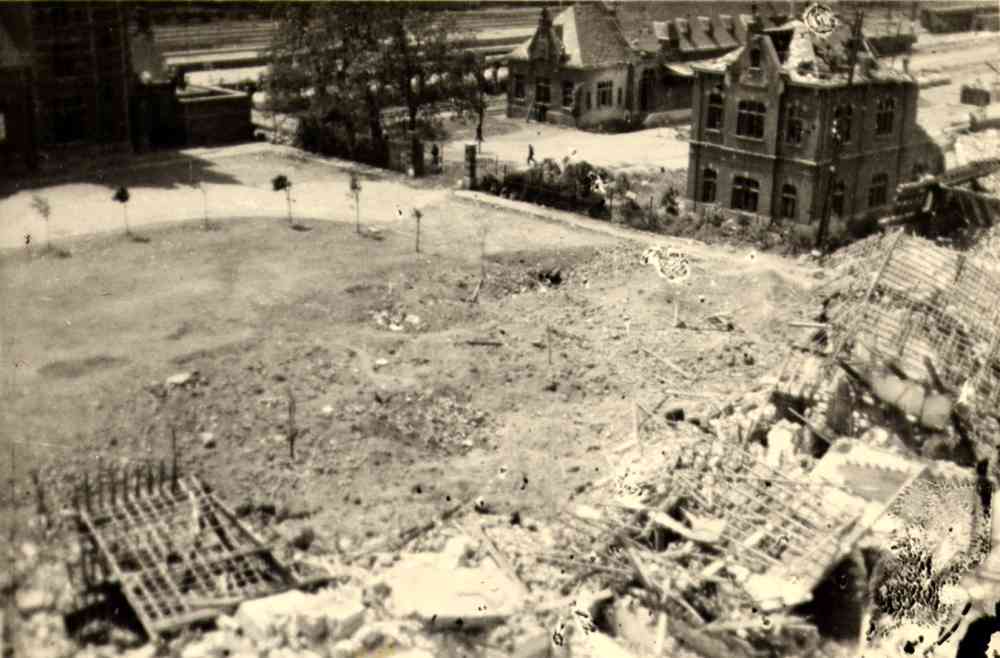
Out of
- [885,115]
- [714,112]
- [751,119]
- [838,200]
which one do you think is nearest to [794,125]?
[751,119]

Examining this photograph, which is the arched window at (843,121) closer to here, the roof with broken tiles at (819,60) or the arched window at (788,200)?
the roof with broken tiles at (819,60)

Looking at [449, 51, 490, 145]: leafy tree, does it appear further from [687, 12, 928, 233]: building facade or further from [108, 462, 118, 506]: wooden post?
[108, 462, 118, 506]: wooden post

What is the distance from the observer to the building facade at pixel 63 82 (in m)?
50.0

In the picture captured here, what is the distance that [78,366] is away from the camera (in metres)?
28.7

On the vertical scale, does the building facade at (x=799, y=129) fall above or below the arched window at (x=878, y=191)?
above

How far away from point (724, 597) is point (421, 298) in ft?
58.3

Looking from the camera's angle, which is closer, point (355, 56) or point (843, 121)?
point (843, 121)

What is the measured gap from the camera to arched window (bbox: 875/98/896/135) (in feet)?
149

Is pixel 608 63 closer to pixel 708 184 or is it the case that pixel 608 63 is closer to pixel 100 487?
pixel 708 184

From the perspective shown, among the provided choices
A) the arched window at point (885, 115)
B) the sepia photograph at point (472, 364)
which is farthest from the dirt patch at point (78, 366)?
the arched window at point (885, 115)

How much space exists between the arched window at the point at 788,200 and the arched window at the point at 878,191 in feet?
13.8

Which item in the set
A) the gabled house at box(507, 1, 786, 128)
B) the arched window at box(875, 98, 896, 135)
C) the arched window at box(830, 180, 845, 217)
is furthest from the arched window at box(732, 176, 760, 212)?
the gabled house at box(507, 1, 786, 128)

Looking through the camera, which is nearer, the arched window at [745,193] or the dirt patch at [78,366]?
the dirt patch at [78,366]

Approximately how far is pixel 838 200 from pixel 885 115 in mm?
4109
